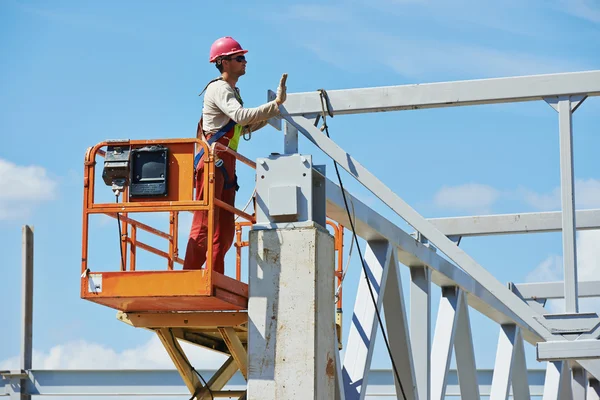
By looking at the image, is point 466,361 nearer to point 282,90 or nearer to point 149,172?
point 282,90

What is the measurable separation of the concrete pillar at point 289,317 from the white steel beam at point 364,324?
4.06ft

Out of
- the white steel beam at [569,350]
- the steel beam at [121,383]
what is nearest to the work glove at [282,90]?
the white steel beam at [569,350]

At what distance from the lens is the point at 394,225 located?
11.2 meters

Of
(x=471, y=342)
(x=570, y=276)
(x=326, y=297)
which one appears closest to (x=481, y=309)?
(x=471, y=342)

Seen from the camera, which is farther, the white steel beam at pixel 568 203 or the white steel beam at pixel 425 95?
the white steel beam at pixel 425 95

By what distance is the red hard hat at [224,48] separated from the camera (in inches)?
381

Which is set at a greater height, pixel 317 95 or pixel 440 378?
pixel 317 95

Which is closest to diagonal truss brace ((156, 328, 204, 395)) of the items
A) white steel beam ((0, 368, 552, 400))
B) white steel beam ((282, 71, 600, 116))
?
white steel beam ((282, 71, 600, 116))

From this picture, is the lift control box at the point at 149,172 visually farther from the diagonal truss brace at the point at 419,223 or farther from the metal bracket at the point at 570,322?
the metal bracket at the point at 570,322

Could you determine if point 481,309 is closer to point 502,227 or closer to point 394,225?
point 502,227

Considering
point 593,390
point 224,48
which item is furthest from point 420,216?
point 593,390

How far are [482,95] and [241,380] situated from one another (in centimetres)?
1038

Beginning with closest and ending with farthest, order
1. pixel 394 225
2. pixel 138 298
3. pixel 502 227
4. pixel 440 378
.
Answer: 1. pixel 138 298
2. pixel 394 225
3. pixel 440 378
4. pixel 502 227

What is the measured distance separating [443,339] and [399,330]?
2020 millimetres
